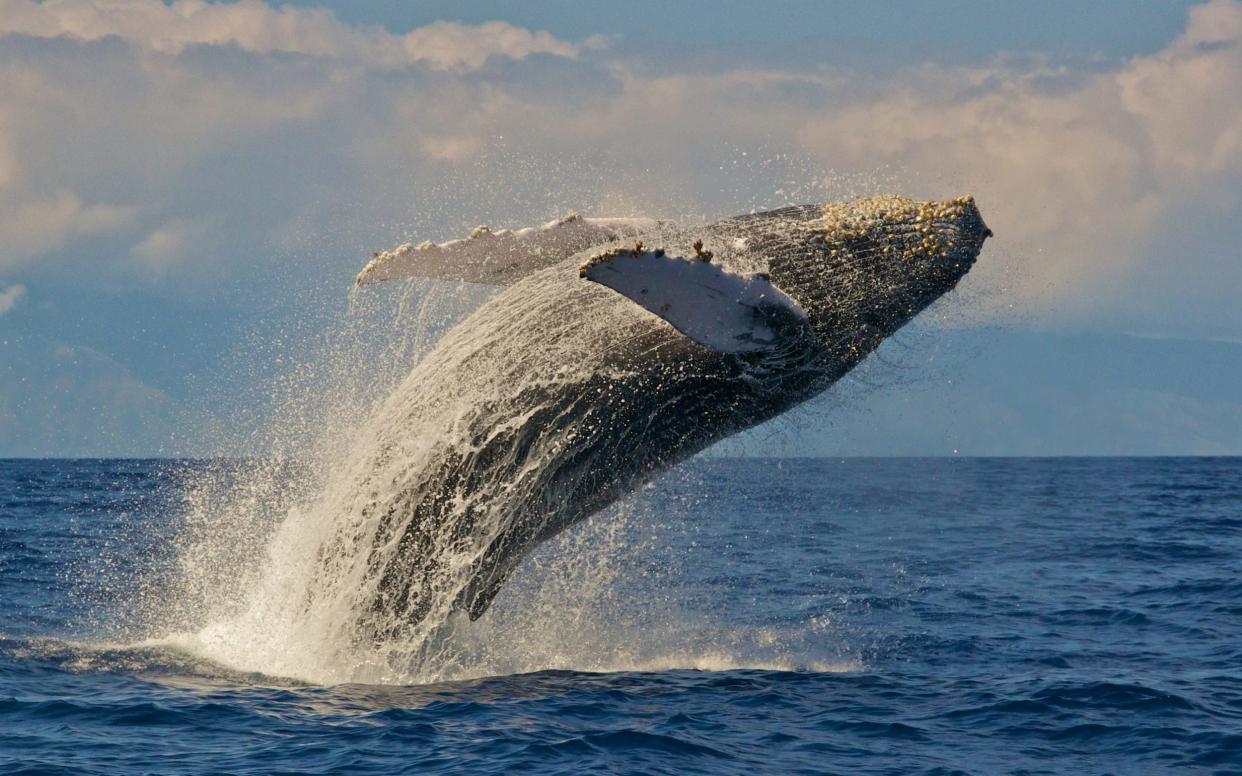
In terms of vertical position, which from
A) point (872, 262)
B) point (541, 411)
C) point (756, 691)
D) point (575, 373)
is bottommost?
point (756, 691)

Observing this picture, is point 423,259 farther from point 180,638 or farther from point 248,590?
point 180,638

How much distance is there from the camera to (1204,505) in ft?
148

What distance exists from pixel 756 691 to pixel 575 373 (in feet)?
12.2

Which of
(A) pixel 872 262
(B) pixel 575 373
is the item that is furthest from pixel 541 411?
(A) pixel 872 262

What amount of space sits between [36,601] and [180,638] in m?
4.84

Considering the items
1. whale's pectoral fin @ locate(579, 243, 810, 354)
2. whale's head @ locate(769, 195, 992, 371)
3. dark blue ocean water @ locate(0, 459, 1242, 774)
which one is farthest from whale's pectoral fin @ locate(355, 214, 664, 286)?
dark blue ocean water @ locate(0, 459, 1242, 774)

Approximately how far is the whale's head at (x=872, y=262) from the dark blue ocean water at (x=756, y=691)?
3.47 m

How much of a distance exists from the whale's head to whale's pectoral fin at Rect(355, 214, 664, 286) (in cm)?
158

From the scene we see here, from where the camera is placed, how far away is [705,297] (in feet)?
30.1

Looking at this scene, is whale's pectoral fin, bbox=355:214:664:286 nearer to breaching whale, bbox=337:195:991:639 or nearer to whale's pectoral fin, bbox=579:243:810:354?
breaching whale, bbox=337:195:991:639

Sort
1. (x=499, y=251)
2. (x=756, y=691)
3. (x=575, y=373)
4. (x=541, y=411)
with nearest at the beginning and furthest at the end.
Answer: (x=575, y=373)
(x=541, y=411)
(x=499, y=251)
(x=756, y=691)

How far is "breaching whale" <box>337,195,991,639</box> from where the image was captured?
34.7ft

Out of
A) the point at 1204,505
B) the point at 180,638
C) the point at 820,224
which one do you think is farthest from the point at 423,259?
the point at 1204,505

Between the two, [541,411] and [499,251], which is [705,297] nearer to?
[541,411]
